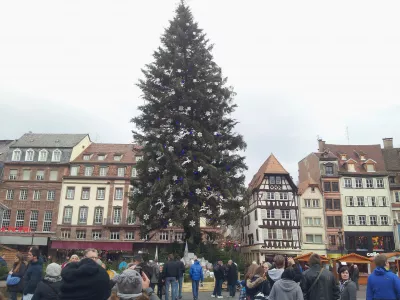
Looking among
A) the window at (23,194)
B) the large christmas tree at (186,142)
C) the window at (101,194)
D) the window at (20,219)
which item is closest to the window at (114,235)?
the window at (101,194)

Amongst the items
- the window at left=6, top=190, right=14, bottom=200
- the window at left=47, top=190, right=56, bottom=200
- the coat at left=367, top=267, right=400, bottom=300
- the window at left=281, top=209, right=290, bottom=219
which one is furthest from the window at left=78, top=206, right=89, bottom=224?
the coat at left=367, top=267, right=400, bottom=300

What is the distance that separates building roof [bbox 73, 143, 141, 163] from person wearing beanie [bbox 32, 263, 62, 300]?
143ft

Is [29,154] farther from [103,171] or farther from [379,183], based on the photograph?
[379,183]

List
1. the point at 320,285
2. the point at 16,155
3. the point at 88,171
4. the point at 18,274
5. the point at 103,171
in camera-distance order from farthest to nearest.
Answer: the point at 16,155 → the point at 103,171 → the point at 88,171 → the point at 18,274 → the point at 320,285

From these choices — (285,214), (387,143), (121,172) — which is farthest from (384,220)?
(121,172)

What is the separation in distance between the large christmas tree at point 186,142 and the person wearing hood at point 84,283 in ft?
49.3

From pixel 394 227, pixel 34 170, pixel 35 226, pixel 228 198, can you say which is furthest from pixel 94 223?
pixel 394 227

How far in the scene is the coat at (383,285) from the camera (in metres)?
5.90

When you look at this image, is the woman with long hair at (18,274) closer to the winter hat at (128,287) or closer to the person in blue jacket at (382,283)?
the winter hat at (128,287)

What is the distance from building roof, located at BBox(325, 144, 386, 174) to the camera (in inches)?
1945

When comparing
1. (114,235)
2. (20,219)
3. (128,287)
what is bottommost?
(128,287)

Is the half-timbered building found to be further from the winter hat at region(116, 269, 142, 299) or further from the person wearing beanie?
the winter hat at region(116, 269, 142, 299)

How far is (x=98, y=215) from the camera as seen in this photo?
4575 centimetres

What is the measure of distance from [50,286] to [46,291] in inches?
3.7
